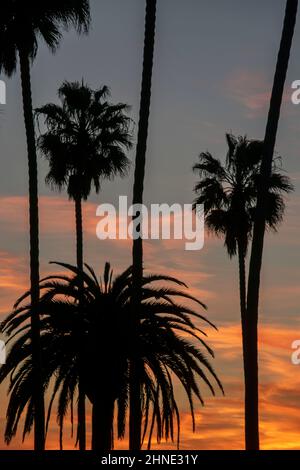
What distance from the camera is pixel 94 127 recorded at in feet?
171

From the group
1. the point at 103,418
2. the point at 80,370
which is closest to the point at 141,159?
the point at 80,370

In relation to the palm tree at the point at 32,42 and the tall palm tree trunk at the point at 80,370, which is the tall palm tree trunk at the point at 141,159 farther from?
the tall palm tree trunk at the point at 80,370

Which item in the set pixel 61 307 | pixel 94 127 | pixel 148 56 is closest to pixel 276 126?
pixel 148 56

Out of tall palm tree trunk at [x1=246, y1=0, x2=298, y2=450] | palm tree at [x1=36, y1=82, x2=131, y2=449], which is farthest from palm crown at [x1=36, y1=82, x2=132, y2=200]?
tall palm tree trunk at [x1=246, y1=0, x2=298, y2=450]

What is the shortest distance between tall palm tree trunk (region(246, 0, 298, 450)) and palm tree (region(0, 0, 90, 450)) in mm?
8352

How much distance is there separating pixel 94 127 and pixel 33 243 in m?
17.1

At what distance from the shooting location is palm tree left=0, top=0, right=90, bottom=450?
35719mm

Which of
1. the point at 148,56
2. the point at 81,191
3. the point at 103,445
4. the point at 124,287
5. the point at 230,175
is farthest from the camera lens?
the point at 230,175

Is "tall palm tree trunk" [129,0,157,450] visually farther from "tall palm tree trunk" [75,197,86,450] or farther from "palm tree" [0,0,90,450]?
"tall palm tree trunk" [75,197,86,450]

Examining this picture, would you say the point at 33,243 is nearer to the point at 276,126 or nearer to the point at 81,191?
the point at 276,126

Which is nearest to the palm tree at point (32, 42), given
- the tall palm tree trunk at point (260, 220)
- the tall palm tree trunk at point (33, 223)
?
the tall palm tree trunk at point (33, 223)

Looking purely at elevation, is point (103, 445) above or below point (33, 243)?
below

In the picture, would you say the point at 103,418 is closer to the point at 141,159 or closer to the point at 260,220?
the point at 141,159

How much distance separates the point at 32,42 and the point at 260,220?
39.2 ft
